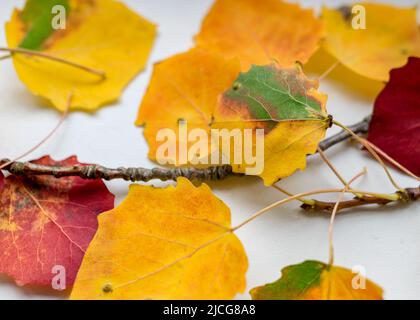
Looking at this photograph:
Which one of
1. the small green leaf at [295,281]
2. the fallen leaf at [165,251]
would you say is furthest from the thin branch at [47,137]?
the small green leaf at [295,281]

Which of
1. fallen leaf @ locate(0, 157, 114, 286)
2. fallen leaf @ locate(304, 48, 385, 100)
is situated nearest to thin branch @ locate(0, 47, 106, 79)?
fallen leaf @ locate(0, 157, 114, 286)

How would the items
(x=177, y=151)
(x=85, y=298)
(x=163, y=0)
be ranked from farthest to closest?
(x=163, y=0) < (x=177, y=151) < (x=85, y=298)

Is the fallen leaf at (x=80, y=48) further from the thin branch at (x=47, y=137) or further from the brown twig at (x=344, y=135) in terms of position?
the brown twig at (x=344, y=135)

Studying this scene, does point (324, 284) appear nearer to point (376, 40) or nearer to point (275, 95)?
point (275, 95)
